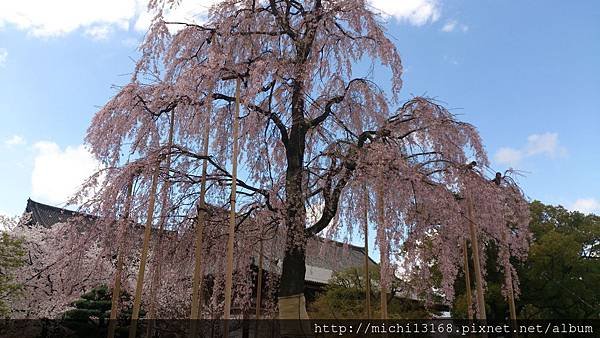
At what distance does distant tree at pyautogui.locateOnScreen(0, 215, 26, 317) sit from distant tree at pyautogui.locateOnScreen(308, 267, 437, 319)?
285 inches

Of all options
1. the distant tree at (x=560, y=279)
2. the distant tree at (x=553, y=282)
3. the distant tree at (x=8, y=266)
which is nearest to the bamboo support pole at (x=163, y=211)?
the distant tree at (x=8, y=266)

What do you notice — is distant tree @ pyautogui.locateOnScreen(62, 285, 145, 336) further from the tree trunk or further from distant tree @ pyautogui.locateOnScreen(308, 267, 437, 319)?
the tree trunk

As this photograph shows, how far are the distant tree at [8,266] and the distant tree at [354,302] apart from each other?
23.8 feet

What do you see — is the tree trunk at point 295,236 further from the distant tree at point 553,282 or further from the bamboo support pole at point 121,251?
the distant tree at point 553,282

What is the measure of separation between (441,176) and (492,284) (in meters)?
8.95

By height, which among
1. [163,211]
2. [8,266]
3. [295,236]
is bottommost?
[8,266]

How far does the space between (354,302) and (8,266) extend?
28.6ft

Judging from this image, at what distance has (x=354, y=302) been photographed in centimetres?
1348

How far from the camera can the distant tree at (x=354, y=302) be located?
1271 cm

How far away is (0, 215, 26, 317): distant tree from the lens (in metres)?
9.58

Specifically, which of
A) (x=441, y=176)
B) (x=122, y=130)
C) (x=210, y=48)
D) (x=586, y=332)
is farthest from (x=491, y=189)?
(x=586, y=332)

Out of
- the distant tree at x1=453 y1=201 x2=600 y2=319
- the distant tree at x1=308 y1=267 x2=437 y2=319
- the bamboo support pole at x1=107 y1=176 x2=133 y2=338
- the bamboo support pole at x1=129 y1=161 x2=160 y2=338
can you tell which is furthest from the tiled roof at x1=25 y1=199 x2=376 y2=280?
the distant tree at x1=453 y1=201 x2=600 y2=319

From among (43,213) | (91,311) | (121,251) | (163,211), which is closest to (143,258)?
(121,251)

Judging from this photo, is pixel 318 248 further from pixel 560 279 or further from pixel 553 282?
pixel 560 279
